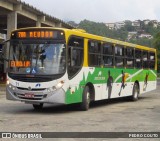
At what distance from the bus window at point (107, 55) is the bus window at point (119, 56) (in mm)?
697

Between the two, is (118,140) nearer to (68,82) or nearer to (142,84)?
(68,82)

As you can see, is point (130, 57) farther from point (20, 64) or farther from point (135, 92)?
point (20, 64)

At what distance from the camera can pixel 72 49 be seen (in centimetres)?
1590

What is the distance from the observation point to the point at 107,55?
19219mm

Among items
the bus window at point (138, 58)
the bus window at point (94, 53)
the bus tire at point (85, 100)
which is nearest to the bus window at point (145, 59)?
the bus window at point (138, 58)

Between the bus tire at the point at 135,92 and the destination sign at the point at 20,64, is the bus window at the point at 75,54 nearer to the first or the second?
the destination sign at the point at 20,64

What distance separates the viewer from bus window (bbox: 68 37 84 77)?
1572 centimetres

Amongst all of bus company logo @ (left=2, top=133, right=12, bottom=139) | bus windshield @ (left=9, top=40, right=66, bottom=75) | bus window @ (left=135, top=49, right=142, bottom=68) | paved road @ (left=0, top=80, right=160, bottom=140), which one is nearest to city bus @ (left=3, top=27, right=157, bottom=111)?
bus windshield @ (left=9, top=40, right=66, bottom=75)

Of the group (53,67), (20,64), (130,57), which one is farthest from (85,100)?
(130,57)

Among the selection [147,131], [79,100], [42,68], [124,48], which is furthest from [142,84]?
[147,131]

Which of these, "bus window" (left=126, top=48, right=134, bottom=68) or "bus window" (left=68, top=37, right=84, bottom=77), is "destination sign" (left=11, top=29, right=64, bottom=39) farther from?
"bus window" (left=126, top=48, right=134, bottom=68)

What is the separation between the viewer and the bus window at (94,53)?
17.5m

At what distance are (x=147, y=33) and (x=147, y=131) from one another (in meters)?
138

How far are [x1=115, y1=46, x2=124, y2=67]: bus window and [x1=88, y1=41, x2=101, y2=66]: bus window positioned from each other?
7.28 ft
